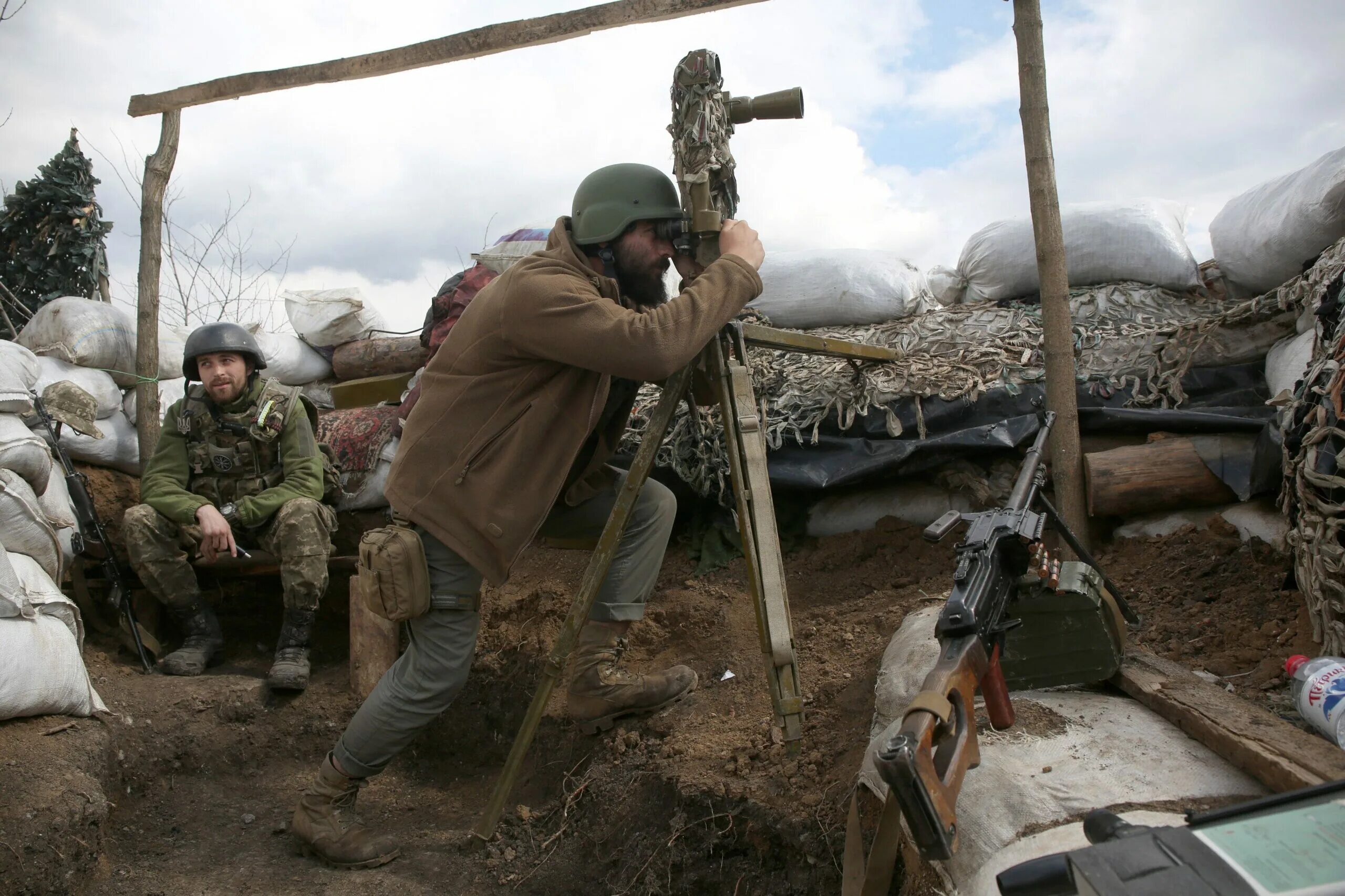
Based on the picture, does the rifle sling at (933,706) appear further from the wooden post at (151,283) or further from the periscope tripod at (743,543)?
the wooden post at (151,283)

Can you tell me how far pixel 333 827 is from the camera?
285 centimetres

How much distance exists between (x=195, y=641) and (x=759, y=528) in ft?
9.94

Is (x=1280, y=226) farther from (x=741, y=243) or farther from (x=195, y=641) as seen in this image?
(x=195, y=641)

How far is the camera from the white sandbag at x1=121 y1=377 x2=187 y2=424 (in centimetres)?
497

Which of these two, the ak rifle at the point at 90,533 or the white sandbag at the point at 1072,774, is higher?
the ak rifle at the point at 90,533

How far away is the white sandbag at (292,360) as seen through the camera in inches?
225

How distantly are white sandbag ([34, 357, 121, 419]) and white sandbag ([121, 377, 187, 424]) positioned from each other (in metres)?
0.06

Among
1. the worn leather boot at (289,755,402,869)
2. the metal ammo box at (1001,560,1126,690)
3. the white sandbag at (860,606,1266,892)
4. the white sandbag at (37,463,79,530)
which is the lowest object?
the worn leather boot at (289,755,402,869)

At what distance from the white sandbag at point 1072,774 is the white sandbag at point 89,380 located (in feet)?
14.2

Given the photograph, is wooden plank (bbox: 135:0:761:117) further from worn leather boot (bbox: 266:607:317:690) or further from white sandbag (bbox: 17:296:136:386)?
worn leather boot (bbox: 266:607:317:690)

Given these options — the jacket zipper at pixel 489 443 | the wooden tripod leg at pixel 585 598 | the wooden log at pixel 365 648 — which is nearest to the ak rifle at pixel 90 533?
the wooden log at pixel 365 648

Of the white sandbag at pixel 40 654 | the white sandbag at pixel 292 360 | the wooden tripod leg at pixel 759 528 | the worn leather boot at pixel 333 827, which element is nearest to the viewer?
the wooden tripod leg at pixel 759 528

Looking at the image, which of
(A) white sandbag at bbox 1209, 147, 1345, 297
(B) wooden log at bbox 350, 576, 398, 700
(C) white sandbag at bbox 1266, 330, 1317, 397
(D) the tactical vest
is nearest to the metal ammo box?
(C) white sandbag at bbox 1266, 330, 1317, 397

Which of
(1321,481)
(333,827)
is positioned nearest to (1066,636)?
(1321,481)
